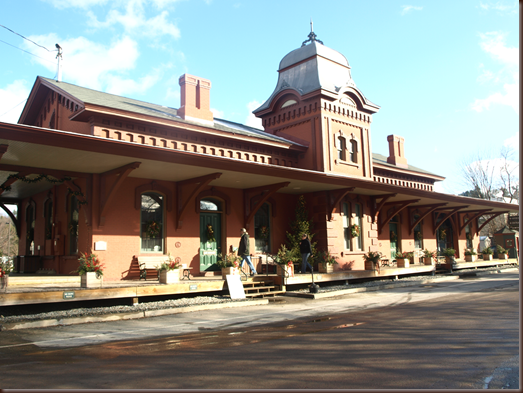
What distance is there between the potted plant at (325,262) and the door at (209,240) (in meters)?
3.88

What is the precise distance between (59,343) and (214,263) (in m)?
8.94

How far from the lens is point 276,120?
901 inches

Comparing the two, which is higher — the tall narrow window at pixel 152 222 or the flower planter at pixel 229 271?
the tall narrow window at pixel 152 222

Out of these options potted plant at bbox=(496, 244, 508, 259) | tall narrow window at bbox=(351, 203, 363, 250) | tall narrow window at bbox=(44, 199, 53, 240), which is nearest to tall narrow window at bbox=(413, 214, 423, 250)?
tall narrow window at bbox=(351, 203, 363, 250)

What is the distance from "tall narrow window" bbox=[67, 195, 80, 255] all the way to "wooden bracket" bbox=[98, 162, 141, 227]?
1.27m

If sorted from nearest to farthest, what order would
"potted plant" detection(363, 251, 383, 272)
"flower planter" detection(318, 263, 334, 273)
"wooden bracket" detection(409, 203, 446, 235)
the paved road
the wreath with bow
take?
1. the paved road
2. the wreath with bow
3. "flower planter" detection(318, 263, 334, 273)
4. "potted plant" detection(363, 251, 383, 272)
5. "wooden bracket" detection(409, 203, 446, 235)

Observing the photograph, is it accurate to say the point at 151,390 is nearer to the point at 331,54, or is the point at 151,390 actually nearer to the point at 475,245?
the point at 331,54

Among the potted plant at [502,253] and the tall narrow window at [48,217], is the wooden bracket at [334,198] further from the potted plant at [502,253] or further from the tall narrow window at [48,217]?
the potted plant at [502,253]

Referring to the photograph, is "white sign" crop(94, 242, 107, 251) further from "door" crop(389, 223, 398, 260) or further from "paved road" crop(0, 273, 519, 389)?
"door" crop(389, 223, 398, 260)

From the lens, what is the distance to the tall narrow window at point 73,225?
46.5ft

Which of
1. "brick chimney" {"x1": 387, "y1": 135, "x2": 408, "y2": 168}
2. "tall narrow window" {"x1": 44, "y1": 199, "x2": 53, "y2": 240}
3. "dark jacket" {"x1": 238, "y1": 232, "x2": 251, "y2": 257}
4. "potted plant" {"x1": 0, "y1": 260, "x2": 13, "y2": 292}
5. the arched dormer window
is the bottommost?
"potted plant" {"x1": 0, "y1": 260, "x2": 13, "y2": 292}

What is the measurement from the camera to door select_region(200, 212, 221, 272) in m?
15.9

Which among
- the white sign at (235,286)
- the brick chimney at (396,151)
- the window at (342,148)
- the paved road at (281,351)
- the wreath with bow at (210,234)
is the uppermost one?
the brick chimney at (396,151)

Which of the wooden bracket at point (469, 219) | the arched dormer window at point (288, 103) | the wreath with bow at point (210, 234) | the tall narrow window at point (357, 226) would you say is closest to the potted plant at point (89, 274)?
the wreath with bow at point (210, 234)
